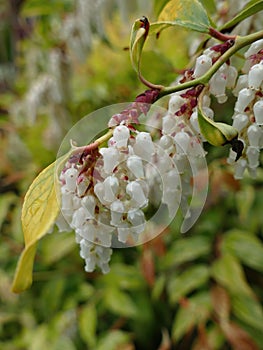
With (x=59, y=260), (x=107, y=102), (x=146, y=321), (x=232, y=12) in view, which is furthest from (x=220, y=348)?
(x=232, y=12)

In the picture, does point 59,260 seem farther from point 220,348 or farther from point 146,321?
point 220,348

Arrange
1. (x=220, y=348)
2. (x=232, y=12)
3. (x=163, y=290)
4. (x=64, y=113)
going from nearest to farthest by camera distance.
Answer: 1. (x=232, y=12)
2. (x=220, y=348)
3. (x=163, y=290)
4. (x=64, y=113)

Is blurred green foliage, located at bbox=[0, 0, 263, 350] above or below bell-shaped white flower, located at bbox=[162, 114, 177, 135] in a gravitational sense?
below

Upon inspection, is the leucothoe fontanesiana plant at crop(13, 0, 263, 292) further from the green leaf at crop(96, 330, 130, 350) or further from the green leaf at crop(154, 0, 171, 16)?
the green leaf at crop(96, 330, 130, 350)

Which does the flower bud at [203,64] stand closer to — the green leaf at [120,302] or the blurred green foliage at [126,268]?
the blurred green foliage at [126,268]

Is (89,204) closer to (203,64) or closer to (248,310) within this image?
(203,64)

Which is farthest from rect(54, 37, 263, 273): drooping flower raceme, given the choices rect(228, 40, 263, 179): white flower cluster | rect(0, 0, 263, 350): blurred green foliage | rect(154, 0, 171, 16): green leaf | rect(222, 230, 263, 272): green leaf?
rect(222, 230, 263, 272): green leaf

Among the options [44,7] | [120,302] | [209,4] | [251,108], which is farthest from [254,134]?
[44,7]
